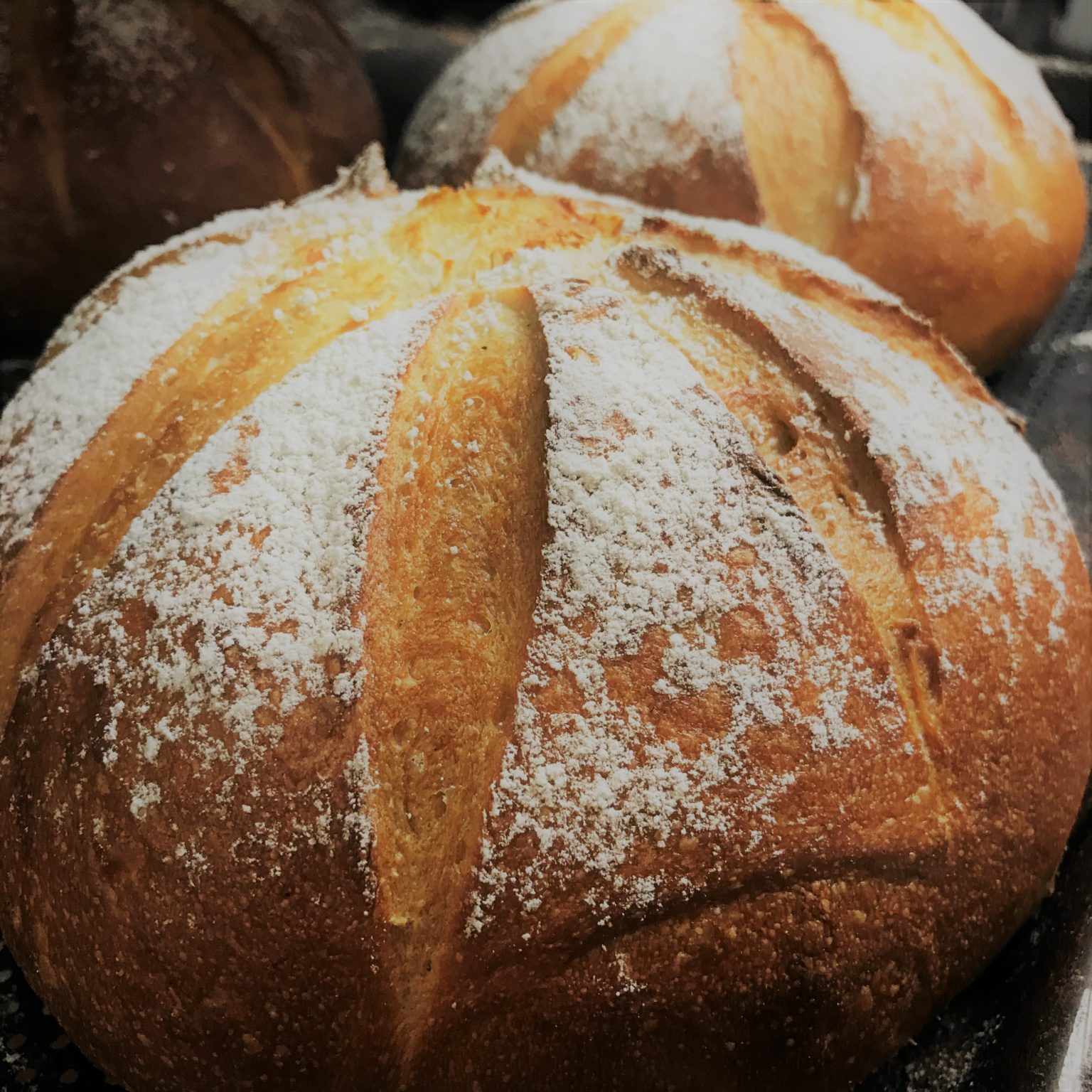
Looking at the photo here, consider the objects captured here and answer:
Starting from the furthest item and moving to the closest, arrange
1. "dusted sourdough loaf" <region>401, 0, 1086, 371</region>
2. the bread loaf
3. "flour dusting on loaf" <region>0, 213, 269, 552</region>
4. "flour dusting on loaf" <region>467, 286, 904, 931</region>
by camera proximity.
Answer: the bread loaf → "dusted sourdough loaf" <region>401, 0, 1086, 371</region> → "flour dusting on loaf" <region>0, 213, 269, 552</region> → "flour dusting on loaf" <region>467, 286, 904, 931</region>

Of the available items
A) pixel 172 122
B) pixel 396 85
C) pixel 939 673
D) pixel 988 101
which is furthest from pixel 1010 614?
pixel 396 85

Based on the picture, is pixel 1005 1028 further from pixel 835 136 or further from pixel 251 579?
pixel 835 136

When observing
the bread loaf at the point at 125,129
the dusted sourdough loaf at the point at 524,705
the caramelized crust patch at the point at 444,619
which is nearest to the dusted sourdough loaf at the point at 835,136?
the bread loaf at the point at 125,129

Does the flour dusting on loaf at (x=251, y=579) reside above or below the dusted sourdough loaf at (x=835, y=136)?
below

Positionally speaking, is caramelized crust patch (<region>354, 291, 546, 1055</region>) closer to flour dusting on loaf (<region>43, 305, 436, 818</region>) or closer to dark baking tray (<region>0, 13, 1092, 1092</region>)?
flour dusting on loaf (<region>43, 305, 436, 818</region>)

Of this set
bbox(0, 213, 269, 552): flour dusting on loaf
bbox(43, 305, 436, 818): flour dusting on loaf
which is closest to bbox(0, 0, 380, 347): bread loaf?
bbox(0, 213, 269, 552): flour dusting on loaf

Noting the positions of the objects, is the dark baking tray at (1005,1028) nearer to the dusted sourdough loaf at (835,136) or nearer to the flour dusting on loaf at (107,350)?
the flour dusting on loaf at (107,350)

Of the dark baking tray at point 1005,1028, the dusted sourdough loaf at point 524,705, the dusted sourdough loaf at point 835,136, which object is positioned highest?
the dusted sourdough loaf at point 835,136
